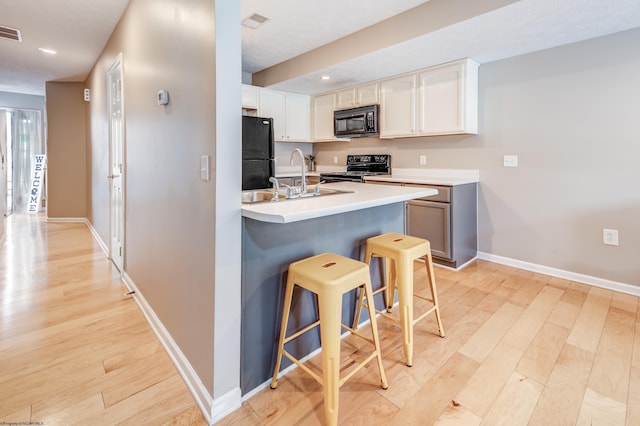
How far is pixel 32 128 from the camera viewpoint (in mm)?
6543

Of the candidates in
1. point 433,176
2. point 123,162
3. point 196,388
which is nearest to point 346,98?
point 433,176

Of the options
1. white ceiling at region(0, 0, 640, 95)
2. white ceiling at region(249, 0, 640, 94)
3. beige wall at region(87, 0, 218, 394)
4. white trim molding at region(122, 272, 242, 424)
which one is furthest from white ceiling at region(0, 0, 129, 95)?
white trim molding at region(122, 272, 242, 424)

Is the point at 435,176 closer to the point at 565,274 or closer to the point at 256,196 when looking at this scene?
the point at 565,274

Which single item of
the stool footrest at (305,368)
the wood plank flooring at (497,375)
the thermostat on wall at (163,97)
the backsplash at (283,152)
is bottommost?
the wood plank flooring at (497,375)

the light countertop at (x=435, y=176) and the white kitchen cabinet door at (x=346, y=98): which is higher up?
the white kitchen cabinet door at (x=346, y=98)

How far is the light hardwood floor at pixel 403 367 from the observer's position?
145 cm

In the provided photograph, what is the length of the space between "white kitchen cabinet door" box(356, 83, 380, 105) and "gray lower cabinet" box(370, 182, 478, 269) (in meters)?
1.29

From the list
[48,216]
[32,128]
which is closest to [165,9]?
[48,216]

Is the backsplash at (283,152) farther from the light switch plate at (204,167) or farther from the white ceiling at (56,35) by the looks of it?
the light switch plate at (204,167)

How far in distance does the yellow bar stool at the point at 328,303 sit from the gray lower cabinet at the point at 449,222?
199 cm

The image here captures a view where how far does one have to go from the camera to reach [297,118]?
195 inches

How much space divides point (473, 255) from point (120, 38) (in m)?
4.11

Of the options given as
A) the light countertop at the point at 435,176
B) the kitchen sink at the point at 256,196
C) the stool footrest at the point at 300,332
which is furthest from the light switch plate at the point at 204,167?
the light countertop at the point at 435,176

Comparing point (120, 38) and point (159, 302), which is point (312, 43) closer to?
point (120, 38)
